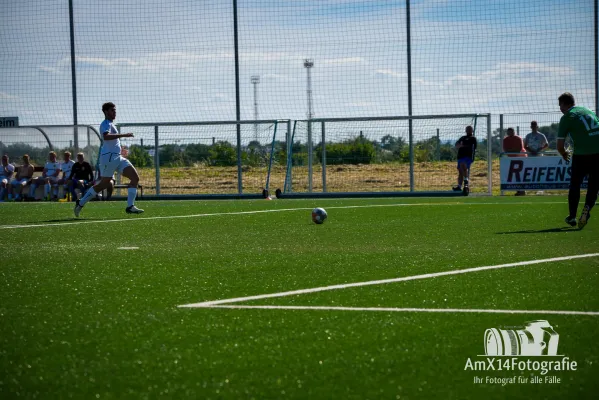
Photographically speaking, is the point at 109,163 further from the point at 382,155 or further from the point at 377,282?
the point at 382,155

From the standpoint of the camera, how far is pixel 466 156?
73.2 feet

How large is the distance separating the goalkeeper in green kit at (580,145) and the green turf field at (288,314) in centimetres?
146

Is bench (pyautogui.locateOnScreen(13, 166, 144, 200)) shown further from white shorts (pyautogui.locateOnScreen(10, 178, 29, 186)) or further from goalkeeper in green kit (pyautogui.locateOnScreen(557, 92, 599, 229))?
goalkeeper in green kit (pyautogui.locateOnScreen(557, 92, 599, 229))

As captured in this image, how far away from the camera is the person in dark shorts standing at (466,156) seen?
2228cm

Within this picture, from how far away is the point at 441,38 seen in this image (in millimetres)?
22500

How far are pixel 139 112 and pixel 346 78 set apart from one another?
20.1ft

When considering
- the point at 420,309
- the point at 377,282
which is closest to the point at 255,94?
the point at 377,282

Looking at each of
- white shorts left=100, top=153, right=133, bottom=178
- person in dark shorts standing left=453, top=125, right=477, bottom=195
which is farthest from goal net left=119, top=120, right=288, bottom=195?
white shorts left=100, top=153, right=133, bottom=178

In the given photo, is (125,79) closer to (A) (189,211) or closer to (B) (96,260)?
(A) (189,211)

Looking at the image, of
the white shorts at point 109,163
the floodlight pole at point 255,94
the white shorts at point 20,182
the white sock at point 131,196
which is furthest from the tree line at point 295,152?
the white shorts at point 109,163

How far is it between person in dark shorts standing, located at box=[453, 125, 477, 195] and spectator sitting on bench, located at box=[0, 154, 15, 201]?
12.4 metres

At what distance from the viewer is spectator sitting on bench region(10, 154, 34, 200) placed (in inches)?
927

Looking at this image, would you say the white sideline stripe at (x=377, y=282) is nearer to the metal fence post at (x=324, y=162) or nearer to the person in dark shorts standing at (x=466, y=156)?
the person in dark shorts standing at (x=466, y=156)

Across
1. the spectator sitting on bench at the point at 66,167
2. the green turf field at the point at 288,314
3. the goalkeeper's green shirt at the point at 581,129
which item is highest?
the goalkeeper's green shirt at the point at 581,129
